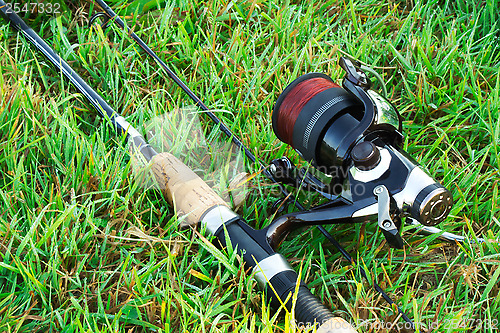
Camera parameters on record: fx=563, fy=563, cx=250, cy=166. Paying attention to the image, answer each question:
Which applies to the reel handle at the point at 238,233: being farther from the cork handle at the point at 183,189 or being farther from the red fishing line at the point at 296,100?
the red fishing line at the point at 296,100

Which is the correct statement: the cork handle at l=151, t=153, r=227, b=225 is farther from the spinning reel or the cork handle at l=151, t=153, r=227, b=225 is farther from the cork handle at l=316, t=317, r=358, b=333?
the cork handle at l=316, t=317, r=358, b=333

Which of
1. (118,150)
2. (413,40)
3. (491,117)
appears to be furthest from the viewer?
(413,40)

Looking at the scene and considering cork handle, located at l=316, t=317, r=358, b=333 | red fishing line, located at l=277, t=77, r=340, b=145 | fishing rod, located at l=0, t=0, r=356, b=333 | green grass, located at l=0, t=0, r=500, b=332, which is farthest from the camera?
red fishing line, located at l=277, t=77, r=340, b=145

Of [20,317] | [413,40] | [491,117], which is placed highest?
[413,40]

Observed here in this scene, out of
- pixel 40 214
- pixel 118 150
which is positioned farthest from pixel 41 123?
pixel 40 214

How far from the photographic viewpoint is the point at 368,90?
7.46 feet

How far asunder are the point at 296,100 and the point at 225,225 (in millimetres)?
618

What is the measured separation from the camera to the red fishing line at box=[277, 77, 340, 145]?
2412 mm

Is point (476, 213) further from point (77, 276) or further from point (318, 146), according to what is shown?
point (77, 276)

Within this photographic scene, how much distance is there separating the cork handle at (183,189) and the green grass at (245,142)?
0.24ft

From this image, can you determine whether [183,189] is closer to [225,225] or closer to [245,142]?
[225,225]

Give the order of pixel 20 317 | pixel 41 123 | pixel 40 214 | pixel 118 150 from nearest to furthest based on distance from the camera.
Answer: pixel 20 317, pixel 40 214, pixel 118 150, pixel 41 123

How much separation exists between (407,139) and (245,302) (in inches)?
49.2

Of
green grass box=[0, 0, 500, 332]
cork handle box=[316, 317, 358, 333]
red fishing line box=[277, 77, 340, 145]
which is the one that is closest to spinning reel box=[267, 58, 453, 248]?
red fishing line box=[277, 77, 340, 145]
